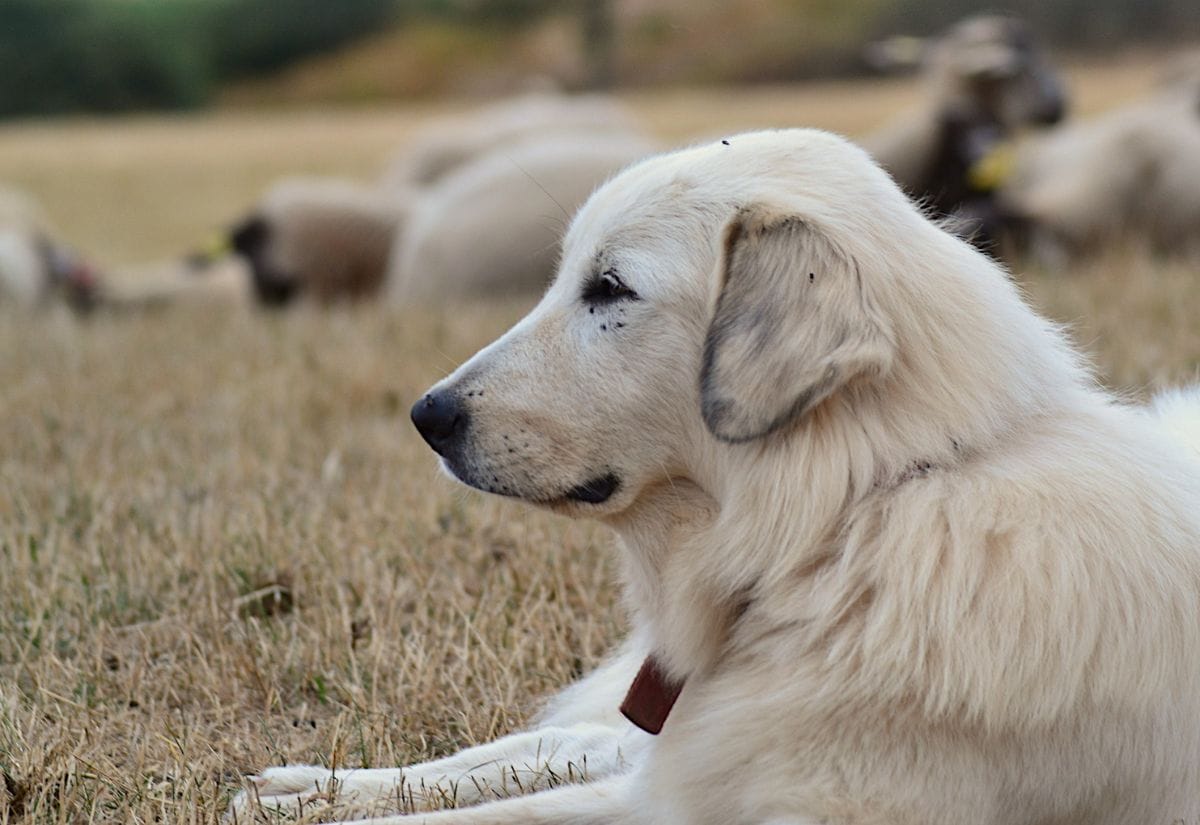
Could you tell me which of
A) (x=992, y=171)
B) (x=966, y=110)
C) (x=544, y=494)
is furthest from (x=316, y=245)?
(x=544, y=494)

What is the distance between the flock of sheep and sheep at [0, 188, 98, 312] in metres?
0.02

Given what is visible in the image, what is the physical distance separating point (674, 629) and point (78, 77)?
105ft

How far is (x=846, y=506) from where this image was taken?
244 centimetres

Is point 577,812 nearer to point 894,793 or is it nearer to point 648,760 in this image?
point 648,760

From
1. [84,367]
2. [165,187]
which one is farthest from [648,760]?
[165,187]

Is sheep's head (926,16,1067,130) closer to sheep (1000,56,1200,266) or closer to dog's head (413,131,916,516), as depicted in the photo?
sheep (1000,56,1200,266)

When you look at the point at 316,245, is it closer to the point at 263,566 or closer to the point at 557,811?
the point at 263,566

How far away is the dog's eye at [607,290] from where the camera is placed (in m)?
2.62

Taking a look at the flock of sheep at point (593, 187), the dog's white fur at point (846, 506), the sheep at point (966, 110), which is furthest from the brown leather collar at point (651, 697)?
the sheep at point (966, 110)

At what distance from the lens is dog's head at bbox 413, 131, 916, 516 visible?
2.43 meters

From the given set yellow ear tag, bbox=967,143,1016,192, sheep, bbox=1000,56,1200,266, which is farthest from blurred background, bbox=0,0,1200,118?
sheep, bbox=1000,56,1200,266

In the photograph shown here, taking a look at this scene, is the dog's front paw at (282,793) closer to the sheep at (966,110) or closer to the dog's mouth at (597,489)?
the dog's mouth at (597,489)

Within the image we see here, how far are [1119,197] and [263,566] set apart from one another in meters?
6.88

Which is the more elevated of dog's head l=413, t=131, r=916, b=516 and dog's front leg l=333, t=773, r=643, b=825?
dog's head l=413, t=131, r=916, b=516
